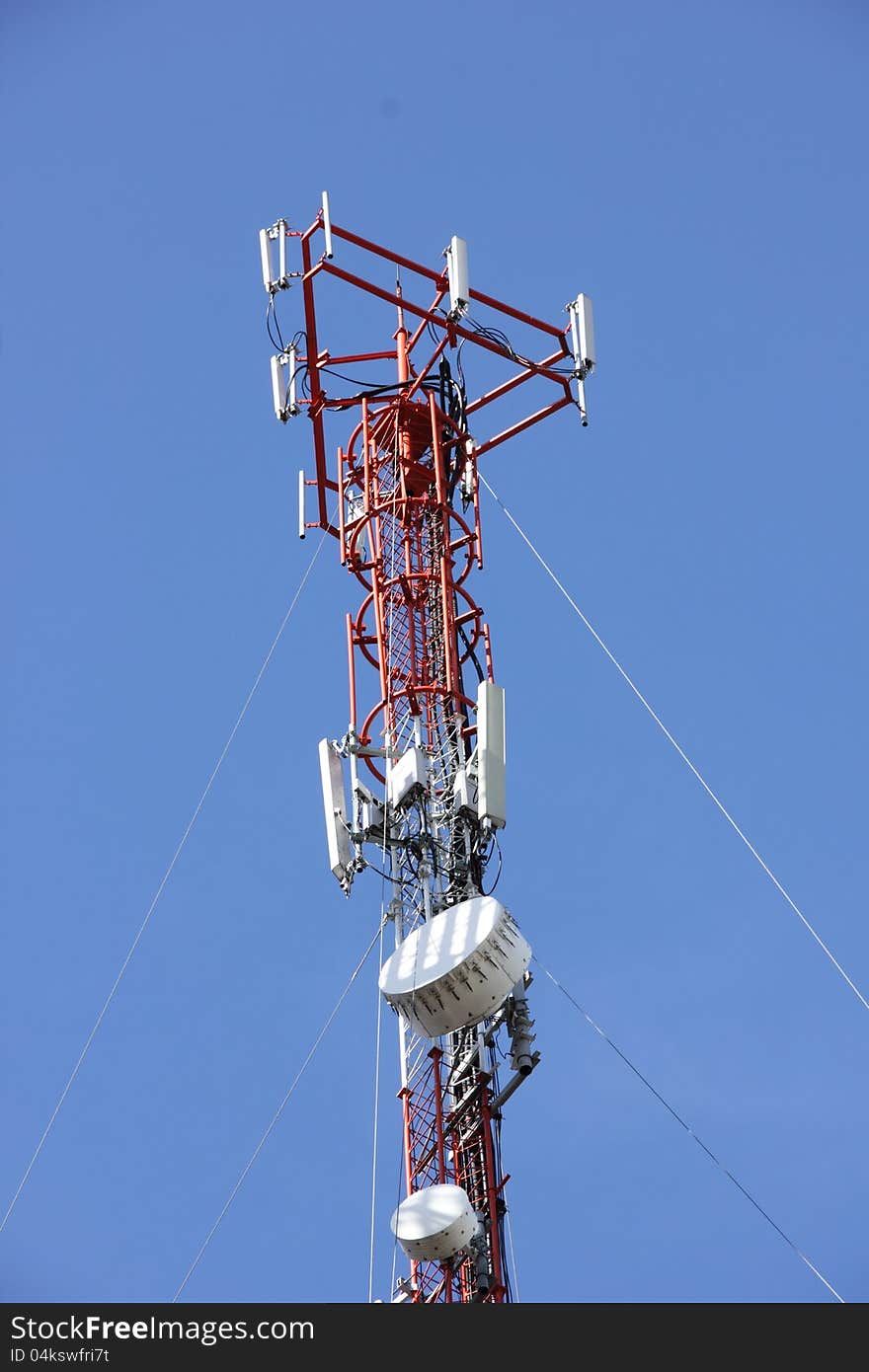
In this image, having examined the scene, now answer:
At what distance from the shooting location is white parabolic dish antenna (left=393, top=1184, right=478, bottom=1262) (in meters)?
37.1

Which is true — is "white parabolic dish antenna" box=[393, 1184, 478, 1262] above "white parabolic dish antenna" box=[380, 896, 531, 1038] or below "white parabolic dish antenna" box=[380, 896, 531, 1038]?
below

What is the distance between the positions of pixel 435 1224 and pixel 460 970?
4.30 m

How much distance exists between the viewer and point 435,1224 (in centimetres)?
3725

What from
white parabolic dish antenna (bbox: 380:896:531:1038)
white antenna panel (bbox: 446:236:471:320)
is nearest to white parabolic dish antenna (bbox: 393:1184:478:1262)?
white parabolic dish antenna (bbox: 380:896:531:1038)

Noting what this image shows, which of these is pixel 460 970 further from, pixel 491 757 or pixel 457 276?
pixel 457 276

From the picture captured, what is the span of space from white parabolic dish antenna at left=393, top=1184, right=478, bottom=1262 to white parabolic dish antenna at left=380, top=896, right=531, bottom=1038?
2820 millimetres

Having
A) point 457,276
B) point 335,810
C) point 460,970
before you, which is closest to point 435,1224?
point 460,970

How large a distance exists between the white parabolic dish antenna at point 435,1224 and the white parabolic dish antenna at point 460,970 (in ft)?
9.25

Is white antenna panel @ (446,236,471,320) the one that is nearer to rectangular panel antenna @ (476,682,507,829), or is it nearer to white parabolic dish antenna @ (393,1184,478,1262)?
rectangular panel antenna @ (476,682,507,829)
